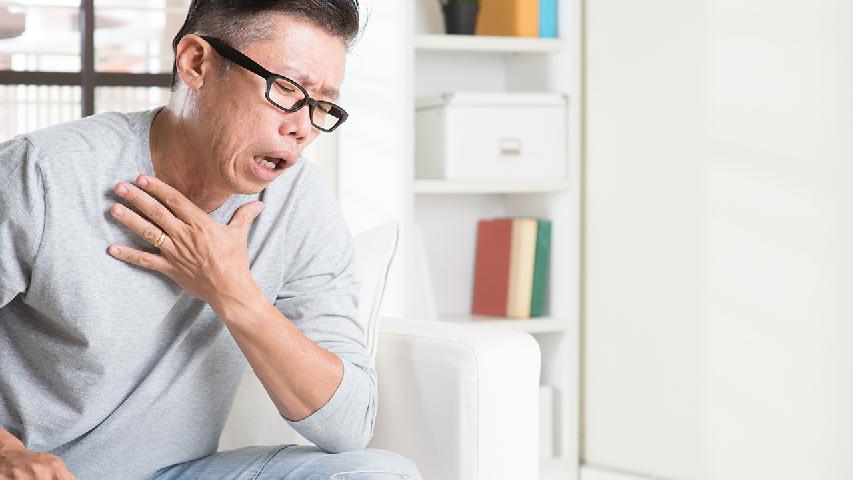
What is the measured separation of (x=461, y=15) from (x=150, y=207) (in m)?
1.66

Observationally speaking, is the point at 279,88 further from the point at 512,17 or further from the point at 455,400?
the point at 512,17

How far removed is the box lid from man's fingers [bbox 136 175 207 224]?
147 centimetres

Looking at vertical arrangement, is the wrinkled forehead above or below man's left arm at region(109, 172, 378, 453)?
above

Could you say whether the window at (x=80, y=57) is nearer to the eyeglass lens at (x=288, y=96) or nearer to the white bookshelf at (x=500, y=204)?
the white bookshelf at (x=500, y=204)

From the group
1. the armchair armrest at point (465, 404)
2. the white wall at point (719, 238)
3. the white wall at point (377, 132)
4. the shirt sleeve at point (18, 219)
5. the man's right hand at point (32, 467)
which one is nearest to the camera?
the man's right hand at point (32, 467)

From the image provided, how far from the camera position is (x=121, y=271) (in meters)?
1.46

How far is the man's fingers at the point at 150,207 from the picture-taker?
1.44 m

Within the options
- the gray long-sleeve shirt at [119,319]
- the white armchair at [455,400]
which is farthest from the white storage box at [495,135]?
the gray long-sleeve shirt at [119,319]

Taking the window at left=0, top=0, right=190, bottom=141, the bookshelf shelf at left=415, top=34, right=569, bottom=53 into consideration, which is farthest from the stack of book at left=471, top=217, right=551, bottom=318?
the window at left=0, top=0, right=190, bottom=141

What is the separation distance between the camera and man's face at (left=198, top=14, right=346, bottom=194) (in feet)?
4.70

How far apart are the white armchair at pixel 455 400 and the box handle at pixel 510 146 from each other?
1.19 metres

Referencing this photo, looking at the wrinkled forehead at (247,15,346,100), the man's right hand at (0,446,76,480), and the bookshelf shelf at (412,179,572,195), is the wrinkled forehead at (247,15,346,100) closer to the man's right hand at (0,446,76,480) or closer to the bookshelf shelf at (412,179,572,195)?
the man's right hand at (0,446,76,480)

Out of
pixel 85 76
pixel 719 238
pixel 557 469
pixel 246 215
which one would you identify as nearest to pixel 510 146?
pixel 719 238

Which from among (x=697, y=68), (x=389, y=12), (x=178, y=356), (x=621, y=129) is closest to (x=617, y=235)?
(x=621, y=129)
